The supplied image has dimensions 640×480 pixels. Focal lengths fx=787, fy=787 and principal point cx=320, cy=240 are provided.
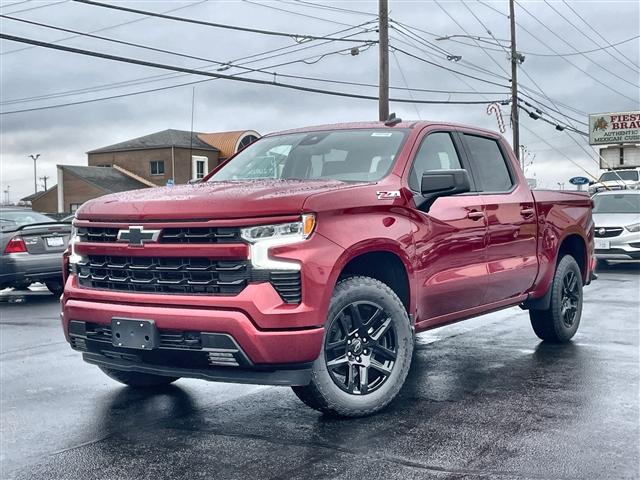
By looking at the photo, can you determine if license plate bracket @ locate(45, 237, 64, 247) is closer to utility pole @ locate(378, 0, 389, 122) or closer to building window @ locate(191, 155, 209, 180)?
utility pole @ locate(378, 0, 389, 122)

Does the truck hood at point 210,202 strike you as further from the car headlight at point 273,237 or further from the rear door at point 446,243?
the rear door at point 446,243

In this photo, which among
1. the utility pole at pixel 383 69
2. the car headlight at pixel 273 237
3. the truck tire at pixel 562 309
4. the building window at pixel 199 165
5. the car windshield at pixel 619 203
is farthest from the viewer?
the building window at pixel 199 165

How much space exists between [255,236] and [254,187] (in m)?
0.54

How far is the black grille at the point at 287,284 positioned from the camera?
4336 millimetres

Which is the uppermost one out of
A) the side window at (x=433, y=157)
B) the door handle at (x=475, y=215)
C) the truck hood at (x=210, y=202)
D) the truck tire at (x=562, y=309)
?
the side window at (x=433, y=157)

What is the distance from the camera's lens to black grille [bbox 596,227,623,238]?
52.2 ft

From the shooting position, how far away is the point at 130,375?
18.9 feet

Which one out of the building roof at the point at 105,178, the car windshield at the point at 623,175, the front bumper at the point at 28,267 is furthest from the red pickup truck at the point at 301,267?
the building roof at the point at 105,178

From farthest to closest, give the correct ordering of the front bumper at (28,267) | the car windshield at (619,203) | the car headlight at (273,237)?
the car windshield at (619,203) < the front bumper at (28,267) < the car headlight at (273,237)

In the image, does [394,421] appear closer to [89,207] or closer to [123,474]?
[123,474]

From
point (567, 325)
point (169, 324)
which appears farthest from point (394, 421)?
point (567, 325)

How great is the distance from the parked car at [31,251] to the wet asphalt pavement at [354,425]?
502 centimetres

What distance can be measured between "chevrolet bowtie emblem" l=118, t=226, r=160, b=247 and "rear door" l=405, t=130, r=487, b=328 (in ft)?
5.74

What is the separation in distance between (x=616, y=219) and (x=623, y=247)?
2.48 ft
